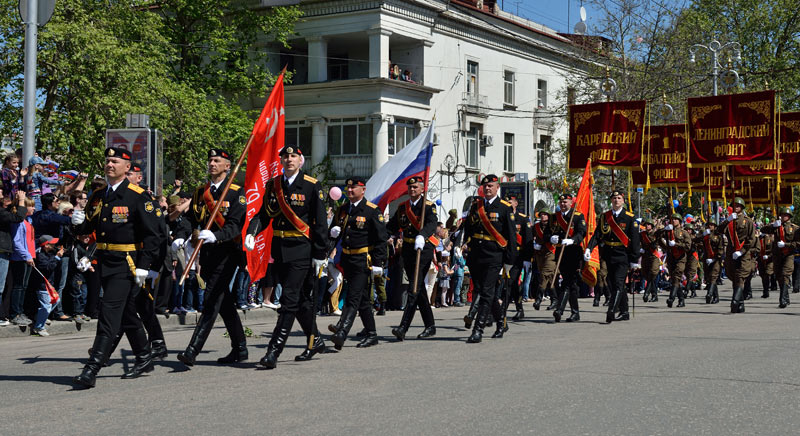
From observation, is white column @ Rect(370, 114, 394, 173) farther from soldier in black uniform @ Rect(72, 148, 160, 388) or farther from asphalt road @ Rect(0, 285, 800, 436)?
soldier in black uniform @ Rect(72, 148, 160, 388)

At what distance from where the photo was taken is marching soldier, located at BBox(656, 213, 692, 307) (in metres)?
19.8

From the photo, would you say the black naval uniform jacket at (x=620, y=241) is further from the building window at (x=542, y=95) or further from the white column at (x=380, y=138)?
the building window at (x=542, y=95)

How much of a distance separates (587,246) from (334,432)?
9.78m

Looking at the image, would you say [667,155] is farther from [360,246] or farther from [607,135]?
[360,246]

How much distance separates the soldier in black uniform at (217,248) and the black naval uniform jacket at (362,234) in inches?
76.2

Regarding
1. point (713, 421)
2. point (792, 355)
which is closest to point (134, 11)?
point (792, 355)

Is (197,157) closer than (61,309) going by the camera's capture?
No

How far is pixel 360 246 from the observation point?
10.8 meters

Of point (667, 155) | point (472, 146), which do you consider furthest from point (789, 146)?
point (472, 146)

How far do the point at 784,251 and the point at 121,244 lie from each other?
1543 cm

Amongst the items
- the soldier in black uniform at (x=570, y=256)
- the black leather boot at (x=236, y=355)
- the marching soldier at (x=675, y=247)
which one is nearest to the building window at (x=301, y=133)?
the marching soldier at (x=675, y=247)

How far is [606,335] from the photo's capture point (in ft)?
40.3

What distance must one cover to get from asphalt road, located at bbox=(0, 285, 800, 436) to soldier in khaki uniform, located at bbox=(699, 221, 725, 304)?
8556mm

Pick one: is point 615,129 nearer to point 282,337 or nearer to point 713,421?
point 282,337
